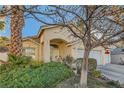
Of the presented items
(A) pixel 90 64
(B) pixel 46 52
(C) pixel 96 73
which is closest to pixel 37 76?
(B) pixel 46 52

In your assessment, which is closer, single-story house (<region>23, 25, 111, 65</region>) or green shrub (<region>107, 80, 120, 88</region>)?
green shrub (<region>107, 80, 120, 88</region>)

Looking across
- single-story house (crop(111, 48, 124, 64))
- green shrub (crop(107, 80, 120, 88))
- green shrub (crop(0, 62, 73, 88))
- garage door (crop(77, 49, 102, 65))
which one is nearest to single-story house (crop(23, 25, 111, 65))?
garage door (crop(77, 49, 102, 65))

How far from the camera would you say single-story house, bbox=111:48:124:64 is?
8031 millimetres

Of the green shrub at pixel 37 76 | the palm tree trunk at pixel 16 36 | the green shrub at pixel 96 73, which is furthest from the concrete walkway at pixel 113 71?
the palm tree trunk at pixel 16 36

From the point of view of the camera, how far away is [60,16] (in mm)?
7781

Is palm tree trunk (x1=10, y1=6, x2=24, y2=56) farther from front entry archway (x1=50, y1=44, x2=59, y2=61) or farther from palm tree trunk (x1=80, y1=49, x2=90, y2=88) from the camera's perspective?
palm tree trunk (x1=80, y1=49, x2=90, y2=88)

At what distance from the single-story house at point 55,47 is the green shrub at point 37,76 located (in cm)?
22

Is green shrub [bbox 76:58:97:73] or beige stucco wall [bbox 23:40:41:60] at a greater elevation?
beige stucco wall [bbox 23:40:41:60]

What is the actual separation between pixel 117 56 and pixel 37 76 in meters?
1.69

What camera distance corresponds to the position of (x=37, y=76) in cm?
782

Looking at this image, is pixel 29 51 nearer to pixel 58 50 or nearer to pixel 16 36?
pixel 16 36

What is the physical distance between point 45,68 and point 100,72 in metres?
1.13

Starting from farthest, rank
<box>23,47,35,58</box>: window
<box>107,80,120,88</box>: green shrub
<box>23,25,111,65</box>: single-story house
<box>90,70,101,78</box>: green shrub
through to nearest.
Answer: <box>23,47,35,58</box>: window
<box>90,70,101,78</box>: green shrub
<box>23,25,111,65</box>: single-story house
<box>107,80,120,88</box>: green shrub

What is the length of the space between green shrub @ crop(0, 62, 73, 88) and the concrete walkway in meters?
0.69
